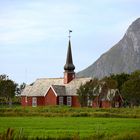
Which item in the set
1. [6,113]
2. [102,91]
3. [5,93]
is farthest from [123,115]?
[5,93]

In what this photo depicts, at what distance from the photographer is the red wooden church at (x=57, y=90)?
95.3 meters

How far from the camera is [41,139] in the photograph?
2645cm

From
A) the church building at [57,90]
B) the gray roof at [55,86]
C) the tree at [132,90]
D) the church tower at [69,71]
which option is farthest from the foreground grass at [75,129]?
the church tower at [69,71]

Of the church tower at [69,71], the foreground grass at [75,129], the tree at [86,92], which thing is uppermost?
the church tower at [69,71]

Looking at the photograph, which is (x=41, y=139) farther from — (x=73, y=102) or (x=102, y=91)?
(x=73, y=102)

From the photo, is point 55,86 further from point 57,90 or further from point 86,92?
point 86,92

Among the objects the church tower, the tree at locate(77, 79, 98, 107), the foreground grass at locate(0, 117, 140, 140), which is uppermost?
the church tower

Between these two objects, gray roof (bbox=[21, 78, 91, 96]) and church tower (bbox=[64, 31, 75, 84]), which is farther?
church tower (bbox=[64, 31, 75, 84])

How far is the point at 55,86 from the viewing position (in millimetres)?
95812

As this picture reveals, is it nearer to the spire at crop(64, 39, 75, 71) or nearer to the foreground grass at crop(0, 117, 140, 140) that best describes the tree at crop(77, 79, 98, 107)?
the spire at crop(64, 39, 75, 71)

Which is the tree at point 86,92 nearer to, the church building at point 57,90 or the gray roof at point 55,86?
the church building at point 57,90

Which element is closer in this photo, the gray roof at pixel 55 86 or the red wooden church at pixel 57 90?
the red wooden church at pixel 57 90

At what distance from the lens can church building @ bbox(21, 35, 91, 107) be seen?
313 feet

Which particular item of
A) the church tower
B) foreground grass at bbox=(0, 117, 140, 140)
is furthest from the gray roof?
foreground grass at bbox=(0, 117, 140, 140)
